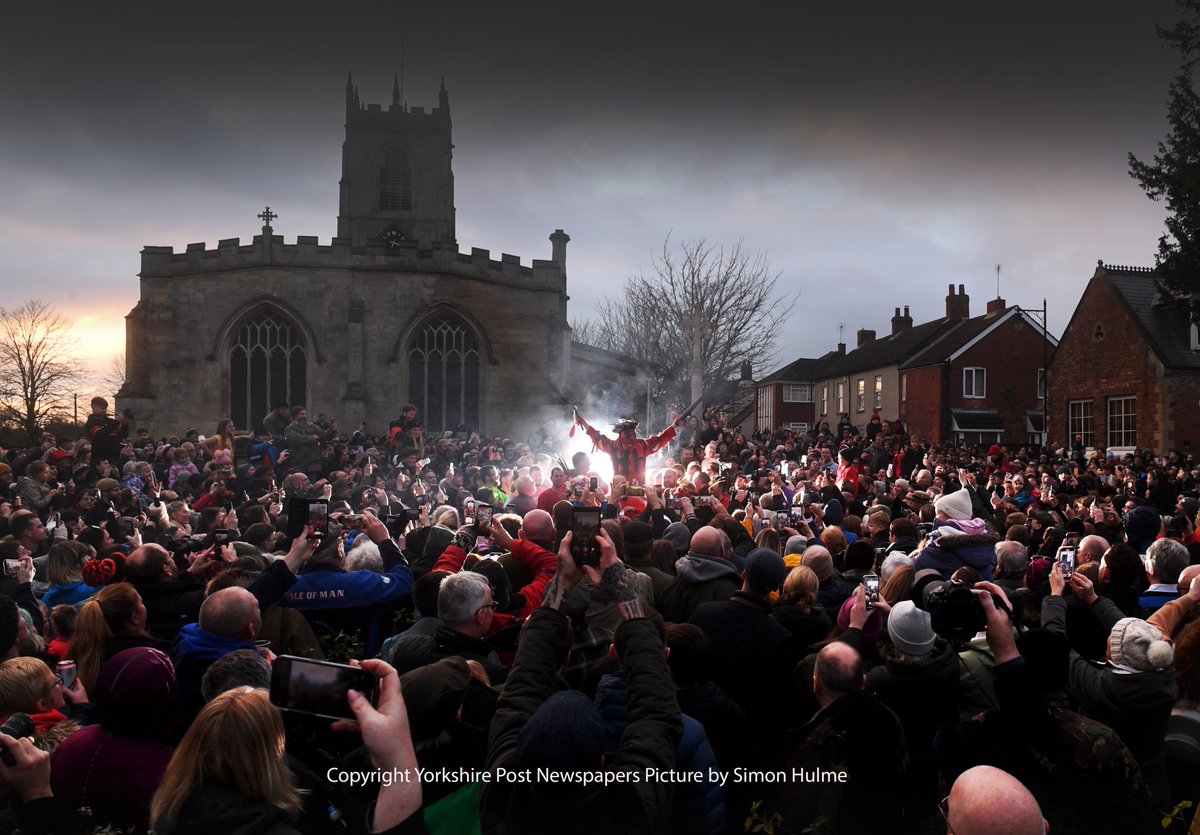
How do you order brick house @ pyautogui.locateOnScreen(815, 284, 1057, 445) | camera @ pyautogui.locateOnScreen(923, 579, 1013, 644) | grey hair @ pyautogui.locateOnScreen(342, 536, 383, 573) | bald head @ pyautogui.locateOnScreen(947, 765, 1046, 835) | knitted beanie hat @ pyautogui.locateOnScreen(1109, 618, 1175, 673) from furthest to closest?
brick house @ pyautogui.locateOnScreen(815, 284, 1057, 445) → grey hair @ pyautogui.locateOnScreen(342, 536, 383, 573) → knitted beanie hat @ pyautogui.locateOnScreen(1109, 618, 1175, 673) → camera @ pyautogui.locateOnScreen(923, 579, 1013, 644) → bald head @ pyautogui.locateOnScreen(947, 765, 1046, 835)

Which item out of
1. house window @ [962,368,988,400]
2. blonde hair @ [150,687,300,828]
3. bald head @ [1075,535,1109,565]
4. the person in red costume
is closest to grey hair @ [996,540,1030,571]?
bald head @ [1075,535,1109,565]

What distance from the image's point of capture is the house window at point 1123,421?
1174 inches

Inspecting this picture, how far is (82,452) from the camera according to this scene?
14.5 meters

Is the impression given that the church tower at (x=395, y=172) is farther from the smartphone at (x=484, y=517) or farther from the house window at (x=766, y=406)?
the smartphone at (x=484, y=517)

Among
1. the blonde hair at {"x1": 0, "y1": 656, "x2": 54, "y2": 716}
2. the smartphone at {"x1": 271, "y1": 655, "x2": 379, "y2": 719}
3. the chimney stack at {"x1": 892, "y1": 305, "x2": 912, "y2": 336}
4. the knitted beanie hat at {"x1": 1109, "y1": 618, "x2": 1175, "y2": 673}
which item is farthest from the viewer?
the chimney stack at {"x1": 892, "y1": 305, "x2": 912, "y2": 336}

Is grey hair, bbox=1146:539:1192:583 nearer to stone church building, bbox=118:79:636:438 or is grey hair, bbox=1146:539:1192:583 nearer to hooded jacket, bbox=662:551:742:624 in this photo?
hooded jacket, bbox=662:551:742:624

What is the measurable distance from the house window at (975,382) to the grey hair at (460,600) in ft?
132

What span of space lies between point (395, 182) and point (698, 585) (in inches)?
1709

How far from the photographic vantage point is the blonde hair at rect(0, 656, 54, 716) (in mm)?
3445

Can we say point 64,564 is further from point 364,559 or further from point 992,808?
point 992,808

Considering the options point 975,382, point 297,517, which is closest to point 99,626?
point 297,517

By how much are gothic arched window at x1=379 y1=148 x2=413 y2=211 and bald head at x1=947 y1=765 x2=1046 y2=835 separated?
45.4 m

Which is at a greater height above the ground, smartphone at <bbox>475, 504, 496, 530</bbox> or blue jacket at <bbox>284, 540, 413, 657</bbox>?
smartphone at <bbox>475, 504, 496, 530</bbox>

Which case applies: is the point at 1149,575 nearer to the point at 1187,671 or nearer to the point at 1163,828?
the point at 1187,671
